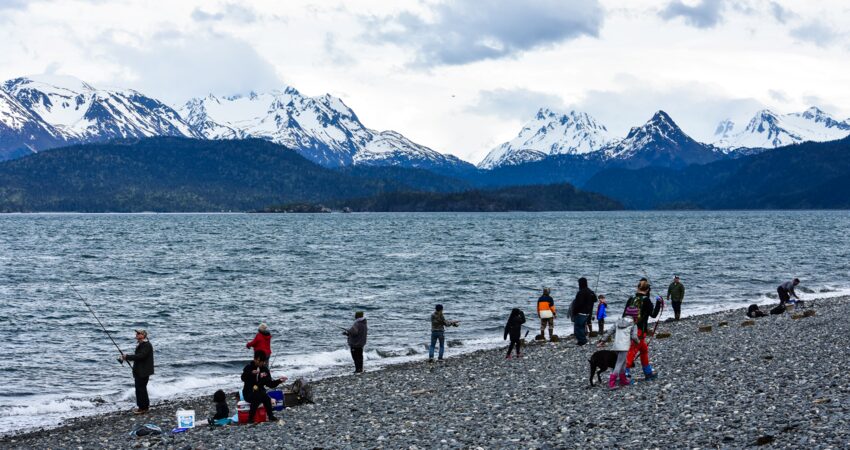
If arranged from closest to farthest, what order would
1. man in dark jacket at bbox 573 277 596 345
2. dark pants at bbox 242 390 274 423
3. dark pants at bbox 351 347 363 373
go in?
dark pants at bbox 242 390 274 423
dark pants at bbox 351 347 363 373
man in dark jacket at bbox 573 277 596 345

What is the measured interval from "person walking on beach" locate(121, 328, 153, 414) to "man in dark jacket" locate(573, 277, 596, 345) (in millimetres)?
14599

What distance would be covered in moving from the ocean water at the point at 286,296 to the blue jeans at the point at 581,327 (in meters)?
6.38

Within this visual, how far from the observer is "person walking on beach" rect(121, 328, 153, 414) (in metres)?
22.9

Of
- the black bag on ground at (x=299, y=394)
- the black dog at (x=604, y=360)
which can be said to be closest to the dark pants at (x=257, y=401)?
the black bag on ground at (x=299, y=394)

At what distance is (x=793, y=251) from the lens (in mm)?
100188

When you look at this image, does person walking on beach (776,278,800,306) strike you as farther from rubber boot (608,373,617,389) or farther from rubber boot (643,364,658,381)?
rubber boot (608,373,617,389)

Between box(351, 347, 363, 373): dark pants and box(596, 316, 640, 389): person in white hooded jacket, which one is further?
box(351, 347, 363, 373): dark pants

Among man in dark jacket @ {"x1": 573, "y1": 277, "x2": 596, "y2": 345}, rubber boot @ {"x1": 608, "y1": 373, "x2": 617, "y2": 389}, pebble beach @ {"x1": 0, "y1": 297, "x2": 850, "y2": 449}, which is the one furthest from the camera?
man in dark jacket @ {"x1": 573, "y1": 277, "x2": 596, "y2": 345}

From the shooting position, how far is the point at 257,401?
20.0 m

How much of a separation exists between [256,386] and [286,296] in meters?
39.1

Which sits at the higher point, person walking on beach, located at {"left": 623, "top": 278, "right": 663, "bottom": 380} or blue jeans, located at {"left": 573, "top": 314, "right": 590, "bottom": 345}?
person walking on beach, located at {"left": 623, "top": 278, "right": 663, "bottom": 380}

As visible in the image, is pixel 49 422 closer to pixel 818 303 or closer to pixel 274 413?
pixel 274 413

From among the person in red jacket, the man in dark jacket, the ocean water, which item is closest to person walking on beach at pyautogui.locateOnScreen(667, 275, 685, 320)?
the ocean water

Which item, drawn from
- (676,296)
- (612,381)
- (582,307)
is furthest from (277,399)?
(676,296)
